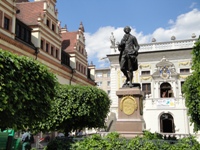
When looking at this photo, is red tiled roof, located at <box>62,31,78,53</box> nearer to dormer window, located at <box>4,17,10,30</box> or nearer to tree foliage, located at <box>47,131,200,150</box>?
dormer window, located at <box>4,17,10,30</box>

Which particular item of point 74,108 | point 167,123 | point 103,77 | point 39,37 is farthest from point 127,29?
point 103,77

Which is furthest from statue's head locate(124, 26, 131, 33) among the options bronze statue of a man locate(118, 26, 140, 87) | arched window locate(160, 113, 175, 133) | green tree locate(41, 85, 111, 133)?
arched window locate(160, 113, 175, 133)

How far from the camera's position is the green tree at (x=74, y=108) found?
56.8ft

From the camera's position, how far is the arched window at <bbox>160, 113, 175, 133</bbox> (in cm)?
3019

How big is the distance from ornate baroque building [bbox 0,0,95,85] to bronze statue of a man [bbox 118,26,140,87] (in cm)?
1227

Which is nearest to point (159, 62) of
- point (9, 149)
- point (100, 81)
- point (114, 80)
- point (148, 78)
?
point (148, 78)

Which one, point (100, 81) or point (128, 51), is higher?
point (100, 81)

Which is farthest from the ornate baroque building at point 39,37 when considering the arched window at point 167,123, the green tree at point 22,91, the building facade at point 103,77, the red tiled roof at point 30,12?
the building facade at point 103,77

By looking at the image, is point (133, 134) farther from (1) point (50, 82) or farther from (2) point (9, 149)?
(2) point (9, 149)

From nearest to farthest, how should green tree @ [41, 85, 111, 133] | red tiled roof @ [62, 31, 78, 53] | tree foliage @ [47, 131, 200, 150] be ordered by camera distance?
tree foliage @ [47, 131, 200, 150] → green tree @ [41, 85, 111, 133] → red tiled roof @ [62, 31, 78, 53]

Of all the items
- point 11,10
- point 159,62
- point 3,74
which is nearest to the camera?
point 3,74

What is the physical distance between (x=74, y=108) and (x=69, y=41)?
70.4ft

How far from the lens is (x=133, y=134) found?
988 cm

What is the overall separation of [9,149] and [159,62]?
27364mm
